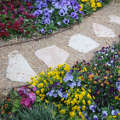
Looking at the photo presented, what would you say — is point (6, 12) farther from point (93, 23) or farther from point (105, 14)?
point (105, 14)

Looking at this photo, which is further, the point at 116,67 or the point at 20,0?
the point at 20,0

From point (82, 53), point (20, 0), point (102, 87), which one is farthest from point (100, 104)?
point (20, 0)

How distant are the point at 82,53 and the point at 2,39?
60.8 inches

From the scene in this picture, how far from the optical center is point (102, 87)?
2768 millimetres

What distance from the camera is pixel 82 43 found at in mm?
4137

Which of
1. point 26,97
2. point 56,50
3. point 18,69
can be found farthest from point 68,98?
point 56,50

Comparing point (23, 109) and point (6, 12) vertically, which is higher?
point (6, 12)

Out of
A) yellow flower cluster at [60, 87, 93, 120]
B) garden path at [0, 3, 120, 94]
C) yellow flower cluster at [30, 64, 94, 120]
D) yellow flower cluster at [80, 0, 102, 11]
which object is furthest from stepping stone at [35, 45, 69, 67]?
yellow flower cluster at [80, 0, 102, 11]

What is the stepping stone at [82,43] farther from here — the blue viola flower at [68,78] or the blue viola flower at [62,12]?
the blue viola flower at [68,78]

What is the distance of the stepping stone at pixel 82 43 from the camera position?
399cm

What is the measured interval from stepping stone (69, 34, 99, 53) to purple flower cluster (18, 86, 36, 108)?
166cm

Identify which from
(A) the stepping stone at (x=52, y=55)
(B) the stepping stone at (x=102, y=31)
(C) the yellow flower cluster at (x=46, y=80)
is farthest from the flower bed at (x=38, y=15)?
(C) the yellow flower cluster at (x=46, y=80)

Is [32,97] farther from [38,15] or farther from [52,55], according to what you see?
[38,15]

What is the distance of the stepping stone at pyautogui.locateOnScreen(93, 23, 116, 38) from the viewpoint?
4.42m
